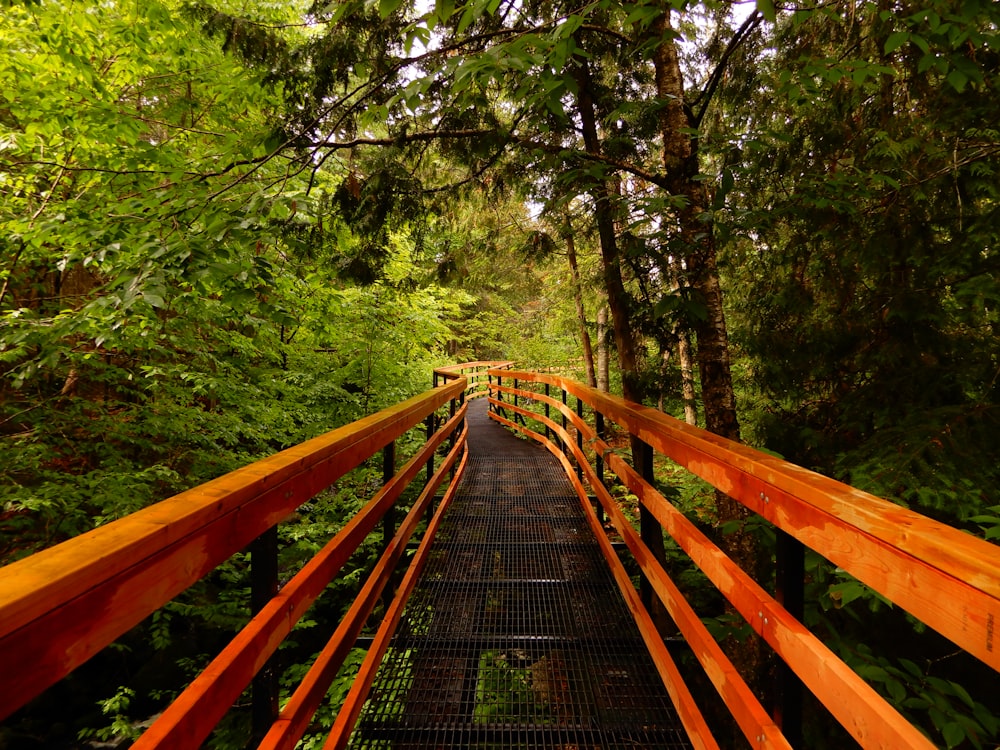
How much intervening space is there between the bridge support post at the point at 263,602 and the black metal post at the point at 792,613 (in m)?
1.38

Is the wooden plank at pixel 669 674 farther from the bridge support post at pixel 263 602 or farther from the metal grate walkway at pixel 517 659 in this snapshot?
the bridge support post at pixel 263 602

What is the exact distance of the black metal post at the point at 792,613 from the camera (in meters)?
1.28

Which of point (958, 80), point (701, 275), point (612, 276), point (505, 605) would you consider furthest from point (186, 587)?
point (612, 276)

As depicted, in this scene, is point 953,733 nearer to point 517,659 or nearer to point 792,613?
point 792,613

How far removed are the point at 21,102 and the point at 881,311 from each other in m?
6.86

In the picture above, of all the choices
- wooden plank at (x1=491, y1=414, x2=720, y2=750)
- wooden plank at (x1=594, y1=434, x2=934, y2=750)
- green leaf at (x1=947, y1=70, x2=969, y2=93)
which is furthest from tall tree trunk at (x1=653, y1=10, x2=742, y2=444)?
wooden plank at (x1=594, y1=434, x2=934, y2=750)

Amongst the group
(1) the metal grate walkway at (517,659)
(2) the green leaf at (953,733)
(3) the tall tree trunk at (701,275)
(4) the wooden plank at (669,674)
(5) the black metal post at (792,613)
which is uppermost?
(3) the tall tree trunk at (701,275)

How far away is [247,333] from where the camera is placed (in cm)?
707

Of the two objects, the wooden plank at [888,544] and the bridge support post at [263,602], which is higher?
the wooden plank at [888,544]

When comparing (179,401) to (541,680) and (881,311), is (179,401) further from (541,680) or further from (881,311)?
(881,311)

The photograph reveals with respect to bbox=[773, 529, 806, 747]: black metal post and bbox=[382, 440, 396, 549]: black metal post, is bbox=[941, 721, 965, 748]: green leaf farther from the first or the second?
bbox=[382, 440, 396, 549]: black metal post

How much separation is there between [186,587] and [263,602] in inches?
18.2

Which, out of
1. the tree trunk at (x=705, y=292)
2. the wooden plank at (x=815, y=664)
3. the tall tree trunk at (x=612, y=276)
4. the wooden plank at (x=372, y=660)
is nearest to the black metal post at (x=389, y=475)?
the wooden plank at (x=372, y=660)

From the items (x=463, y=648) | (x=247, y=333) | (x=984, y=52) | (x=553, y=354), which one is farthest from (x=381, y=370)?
(x=553, y=354)
